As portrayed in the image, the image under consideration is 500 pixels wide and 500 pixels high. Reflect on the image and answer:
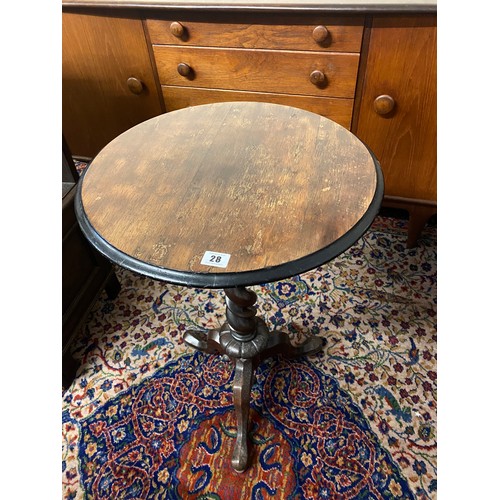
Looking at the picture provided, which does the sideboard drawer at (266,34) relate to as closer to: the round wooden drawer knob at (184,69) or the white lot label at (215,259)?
the round wooden drawer knob at (184,69)

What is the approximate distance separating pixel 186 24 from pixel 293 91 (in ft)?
1.35

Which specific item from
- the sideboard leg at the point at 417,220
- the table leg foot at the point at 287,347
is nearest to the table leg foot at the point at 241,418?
the table leg foot at the point at 287,347

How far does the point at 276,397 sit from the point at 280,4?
116 centimetres

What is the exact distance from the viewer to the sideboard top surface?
1104mm

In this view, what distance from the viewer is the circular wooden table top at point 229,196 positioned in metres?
0.70

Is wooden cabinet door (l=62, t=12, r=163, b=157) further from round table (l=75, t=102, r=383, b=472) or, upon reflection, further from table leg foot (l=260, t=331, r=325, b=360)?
table leg foot (l=260, t=331, r=325, b=360)

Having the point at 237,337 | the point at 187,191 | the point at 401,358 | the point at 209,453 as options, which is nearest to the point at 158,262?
the point at 187,191

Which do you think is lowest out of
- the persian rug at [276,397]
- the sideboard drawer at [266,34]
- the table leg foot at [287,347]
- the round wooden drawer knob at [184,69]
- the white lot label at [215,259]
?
the persian rug at [276,397]

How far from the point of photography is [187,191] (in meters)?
0.84

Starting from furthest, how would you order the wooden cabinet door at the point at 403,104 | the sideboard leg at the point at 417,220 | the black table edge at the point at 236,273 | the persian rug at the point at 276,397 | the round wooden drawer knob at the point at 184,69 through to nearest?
the sideboard leg at the point at 417,220 → the round wooden drawer knob at the point at 184,69 → the wooden cabinet door at the point at 403,104 → the persian rug at the point at 276,397 → the black table edge at the point at 236,273

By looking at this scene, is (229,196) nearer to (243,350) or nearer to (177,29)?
(243,350)

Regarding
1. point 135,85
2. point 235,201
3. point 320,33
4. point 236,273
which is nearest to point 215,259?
point 236,273

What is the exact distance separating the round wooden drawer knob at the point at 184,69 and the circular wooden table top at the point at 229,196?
16.9 inches

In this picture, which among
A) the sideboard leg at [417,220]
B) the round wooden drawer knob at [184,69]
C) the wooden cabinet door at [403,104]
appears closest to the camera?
the wooden cabinet door at [403,104]
